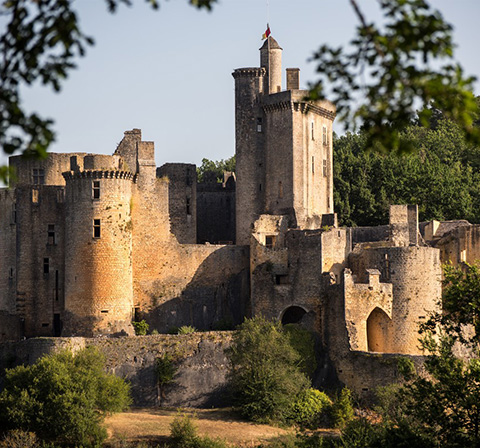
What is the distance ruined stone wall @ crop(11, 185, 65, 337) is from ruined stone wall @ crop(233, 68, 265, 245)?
900cm

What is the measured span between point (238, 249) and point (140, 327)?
6.08 metres

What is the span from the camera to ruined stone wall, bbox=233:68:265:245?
159 feet

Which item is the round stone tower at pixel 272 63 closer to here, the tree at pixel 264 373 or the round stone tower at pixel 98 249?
the round stone tower at pixel 98 249

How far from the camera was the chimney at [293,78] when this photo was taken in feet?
164

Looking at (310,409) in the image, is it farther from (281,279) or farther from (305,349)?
(281,279)

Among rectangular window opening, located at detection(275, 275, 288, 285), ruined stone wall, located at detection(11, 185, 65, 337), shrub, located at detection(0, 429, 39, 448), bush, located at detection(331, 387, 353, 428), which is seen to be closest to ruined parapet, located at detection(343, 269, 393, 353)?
bush, located at detection(331, 387, 353, 428)

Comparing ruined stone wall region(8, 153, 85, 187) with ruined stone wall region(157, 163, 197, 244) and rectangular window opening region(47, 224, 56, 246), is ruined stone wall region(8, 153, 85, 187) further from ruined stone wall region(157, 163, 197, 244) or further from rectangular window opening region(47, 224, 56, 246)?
ruined stone wall region(157, 163, 197, 244)

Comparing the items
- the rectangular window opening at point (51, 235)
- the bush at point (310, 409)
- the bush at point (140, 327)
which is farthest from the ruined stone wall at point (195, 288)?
the bush at point (310, 409)

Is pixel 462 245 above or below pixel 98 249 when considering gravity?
above

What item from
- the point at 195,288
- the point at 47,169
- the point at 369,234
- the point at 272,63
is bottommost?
the point at 195,288

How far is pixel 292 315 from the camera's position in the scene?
43500 mm

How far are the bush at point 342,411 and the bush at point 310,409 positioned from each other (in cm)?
51

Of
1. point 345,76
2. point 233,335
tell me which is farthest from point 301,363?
point 345,76

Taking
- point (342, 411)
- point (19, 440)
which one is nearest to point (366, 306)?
point (342, 411)
